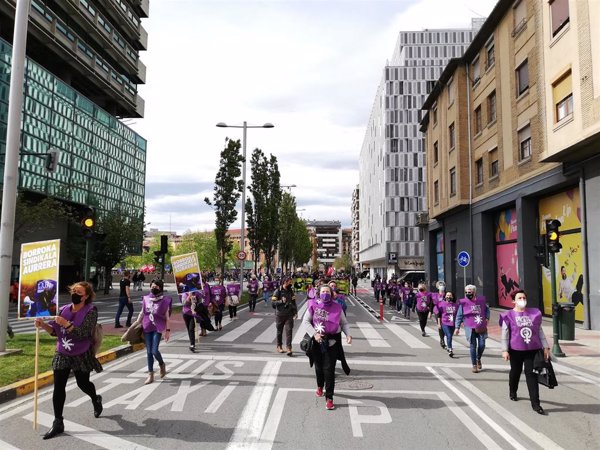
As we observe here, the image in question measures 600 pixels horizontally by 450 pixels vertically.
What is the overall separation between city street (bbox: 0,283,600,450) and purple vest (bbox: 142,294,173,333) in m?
0.89

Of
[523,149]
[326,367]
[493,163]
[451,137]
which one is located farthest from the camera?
[451,137]

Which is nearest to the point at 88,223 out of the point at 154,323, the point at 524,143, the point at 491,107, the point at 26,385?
the point at 154,323

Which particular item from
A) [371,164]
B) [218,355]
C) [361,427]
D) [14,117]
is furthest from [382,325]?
[371,164]

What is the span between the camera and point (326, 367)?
634cm

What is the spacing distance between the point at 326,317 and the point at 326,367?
695 mm

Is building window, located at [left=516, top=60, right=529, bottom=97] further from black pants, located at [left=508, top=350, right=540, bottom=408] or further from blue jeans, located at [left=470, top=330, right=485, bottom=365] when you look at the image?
black pants, located at [left=508, top=350, right=540, bottom=408]

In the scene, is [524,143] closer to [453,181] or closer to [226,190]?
[453,181]

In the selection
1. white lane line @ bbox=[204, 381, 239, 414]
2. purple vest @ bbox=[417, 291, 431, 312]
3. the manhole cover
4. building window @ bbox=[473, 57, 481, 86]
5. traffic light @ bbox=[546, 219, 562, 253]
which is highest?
building window @ bbox=[473, 57, 481, 86]

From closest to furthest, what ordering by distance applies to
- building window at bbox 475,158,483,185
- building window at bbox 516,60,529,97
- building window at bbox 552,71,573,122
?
building window at bbox 552,71,573,122
building window at bbox 516,60,529,97
building window at bbox 475,158,483,185

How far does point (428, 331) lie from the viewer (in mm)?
15500

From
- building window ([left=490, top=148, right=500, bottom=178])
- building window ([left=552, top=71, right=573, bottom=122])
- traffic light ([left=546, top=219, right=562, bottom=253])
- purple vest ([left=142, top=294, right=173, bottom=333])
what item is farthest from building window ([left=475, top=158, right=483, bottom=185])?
A: purple vest ([left=142, top=294, right=173, bottom=333])

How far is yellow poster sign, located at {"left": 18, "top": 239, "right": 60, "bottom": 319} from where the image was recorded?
265 inches

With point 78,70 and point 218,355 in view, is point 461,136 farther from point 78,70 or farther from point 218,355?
point 78,70

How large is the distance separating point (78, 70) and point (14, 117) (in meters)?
40.1
